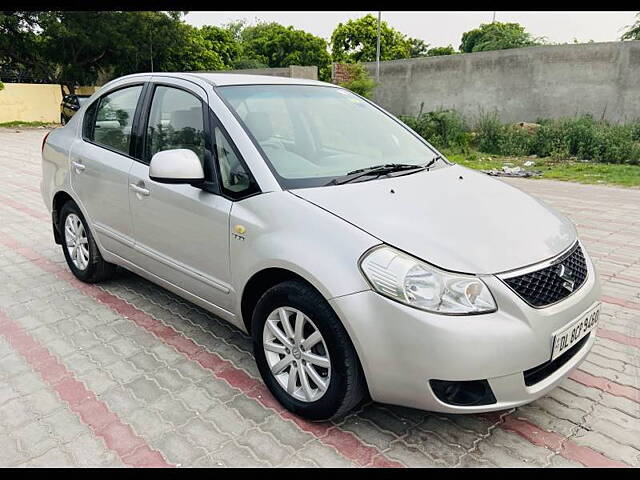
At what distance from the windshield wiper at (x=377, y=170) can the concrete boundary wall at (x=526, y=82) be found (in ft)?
42.5

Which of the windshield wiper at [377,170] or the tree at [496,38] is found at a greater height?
the tree at [496,38]

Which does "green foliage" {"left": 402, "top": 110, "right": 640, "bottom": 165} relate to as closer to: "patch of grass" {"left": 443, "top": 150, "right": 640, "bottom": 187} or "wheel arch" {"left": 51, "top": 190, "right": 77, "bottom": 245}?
"patch of grass" {"left": 443, "top": 150, "right": 640, "bottom": 187}

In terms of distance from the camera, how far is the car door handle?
3.33 meters

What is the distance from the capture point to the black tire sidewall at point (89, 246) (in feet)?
13.7

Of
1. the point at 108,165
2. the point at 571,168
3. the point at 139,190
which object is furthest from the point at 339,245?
the point at 571,168

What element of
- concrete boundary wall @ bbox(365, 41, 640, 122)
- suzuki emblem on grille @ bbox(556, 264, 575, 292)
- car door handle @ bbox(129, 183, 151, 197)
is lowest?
suzuki emblem on grille @ bbox(556, 264, 575, 292)

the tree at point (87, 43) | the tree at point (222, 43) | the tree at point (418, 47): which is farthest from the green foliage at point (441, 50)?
the tree at point (87, 43)

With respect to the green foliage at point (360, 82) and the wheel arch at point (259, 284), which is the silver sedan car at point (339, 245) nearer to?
the wheel arch at point (259, 284)

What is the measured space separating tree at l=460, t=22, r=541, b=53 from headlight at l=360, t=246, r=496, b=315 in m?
32.2

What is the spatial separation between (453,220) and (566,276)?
0.58m

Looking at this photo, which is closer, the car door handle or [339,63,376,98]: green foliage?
the car door handle

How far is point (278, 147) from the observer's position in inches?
114

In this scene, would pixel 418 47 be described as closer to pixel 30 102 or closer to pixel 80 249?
pixel 30 102

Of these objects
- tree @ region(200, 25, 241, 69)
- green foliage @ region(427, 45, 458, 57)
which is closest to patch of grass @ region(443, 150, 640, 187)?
tree @ region(200, 25, 241, 69)
